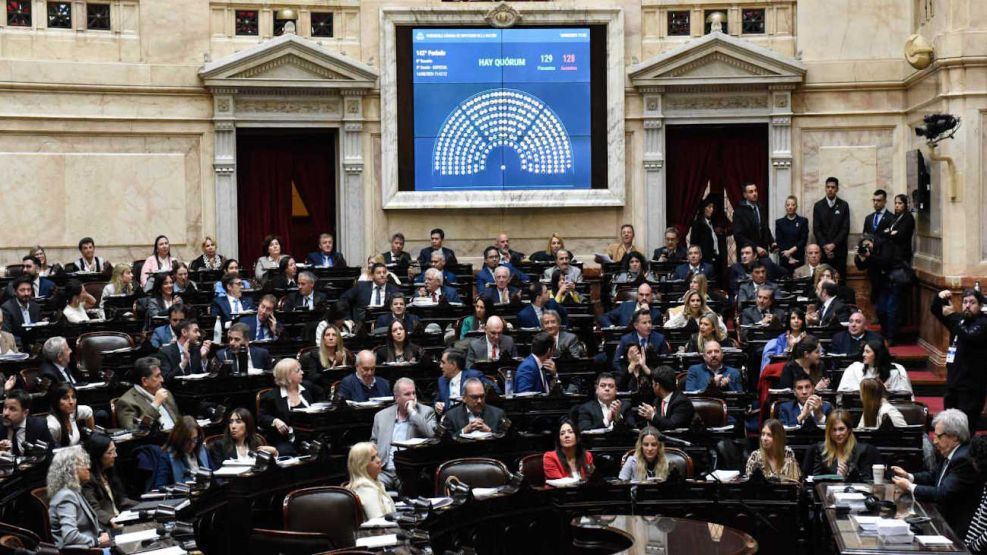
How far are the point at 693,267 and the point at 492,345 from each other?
12.1ft

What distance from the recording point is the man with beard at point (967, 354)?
42.2ft

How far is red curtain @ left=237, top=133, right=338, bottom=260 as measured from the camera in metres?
19.1

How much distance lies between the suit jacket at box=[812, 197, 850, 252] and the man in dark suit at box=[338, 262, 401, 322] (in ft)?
17.9

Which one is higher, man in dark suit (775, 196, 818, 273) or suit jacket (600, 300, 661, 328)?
man in dark suit (775, 196, 818, 273)

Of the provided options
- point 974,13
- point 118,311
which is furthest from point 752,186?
point 118,311

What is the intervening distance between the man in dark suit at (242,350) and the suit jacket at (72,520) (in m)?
4.25

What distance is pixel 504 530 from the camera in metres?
9.40

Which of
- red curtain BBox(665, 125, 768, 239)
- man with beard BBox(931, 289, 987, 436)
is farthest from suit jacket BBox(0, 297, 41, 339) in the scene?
man with beard BBox(931, 289, 987, 436)

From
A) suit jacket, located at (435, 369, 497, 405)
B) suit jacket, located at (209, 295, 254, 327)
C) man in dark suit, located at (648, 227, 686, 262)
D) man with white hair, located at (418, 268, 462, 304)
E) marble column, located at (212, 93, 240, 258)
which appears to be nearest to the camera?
suit jacket, located at (435, 369, 497, 405)

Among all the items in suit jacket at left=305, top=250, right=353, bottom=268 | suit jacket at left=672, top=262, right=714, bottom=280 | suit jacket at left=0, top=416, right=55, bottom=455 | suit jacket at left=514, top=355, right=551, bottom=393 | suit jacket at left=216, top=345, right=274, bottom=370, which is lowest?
suit jacket at left=0, top=416, right=55, bottom=455

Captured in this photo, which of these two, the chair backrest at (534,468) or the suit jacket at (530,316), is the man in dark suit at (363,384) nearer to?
the chair backrest at (534,468)

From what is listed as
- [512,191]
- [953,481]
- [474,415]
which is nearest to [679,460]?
[474,415]

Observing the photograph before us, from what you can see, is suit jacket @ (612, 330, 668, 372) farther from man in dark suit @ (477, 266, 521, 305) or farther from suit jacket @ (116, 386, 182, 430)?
suit jacket @ (116, 386, 182, 430)

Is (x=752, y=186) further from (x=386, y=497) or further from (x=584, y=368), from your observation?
(x=386, y=497)
